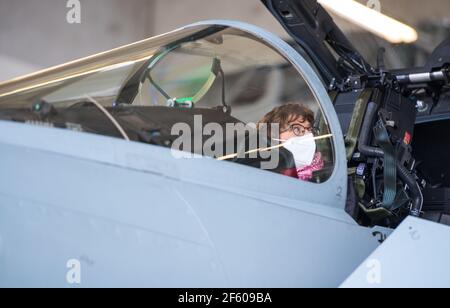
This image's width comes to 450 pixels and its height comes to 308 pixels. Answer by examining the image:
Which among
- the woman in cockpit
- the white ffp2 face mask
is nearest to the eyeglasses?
the woman in cockpit

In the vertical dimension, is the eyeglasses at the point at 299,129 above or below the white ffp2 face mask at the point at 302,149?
above

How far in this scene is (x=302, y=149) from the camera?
2469mm

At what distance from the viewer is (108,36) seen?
10.1m

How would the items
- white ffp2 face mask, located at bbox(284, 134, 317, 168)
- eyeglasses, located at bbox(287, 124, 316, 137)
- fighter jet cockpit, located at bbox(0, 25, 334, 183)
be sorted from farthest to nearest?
eyeglasses, located at bbox(287, 124, 316, 137) → white ffp2 face mask, located at bbox(284, 134, 317, 168) → fighter jet cockpit, located at bbox(0, 25, 334, 183)

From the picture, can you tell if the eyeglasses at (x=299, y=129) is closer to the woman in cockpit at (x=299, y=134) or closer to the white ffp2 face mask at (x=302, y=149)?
the woman in cockpit at (x=299, y=134)

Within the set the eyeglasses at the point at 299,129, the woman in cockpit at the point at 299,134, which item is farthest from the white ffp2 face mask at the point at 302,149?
the eyeglasses at the point at 299,129

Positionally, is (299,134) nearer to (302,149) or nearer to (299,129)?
(299,129)

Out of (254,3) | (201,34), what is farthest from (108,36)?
(201,34)

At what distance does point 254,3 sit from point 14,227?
882cm

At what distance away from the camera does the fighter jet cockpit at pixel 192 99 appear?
1946 mm

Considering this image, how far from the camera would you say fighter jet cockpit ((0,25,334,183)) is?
1.95 metres

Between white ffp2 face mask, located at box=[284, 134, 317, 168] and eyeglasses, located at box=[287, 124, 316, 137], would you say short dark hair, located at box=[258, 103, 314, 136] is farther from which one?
white ffp2 face mask, located at box=[284, 134, 317, 168]

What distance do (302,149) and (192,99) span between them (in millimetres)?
474

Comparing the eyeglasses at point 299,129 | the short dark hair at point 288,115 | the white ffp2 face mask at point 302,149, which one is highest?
the short dark hair at point 288,115
